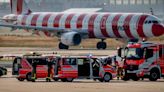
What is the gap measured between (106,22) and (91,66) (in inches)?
1584

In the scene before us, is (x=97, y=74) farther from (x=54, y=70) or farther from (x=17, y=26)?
(x=17, y=26)

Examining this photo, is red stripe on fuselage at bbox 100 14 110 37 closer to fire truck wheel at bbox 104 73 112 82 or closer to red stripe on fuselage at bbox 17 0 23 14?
red stripe on fuselage at bbox 17 0 23 14

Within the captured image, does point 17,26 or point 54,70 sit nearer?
point 54,70

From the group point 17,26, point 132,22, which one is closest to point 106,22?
point 132,22

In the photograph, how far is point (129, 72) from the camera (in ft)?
148

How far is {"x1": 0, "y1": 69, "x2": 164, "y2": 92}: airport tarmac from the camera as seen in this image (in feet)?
123

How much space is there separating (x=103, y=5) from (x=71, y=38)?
267 ft

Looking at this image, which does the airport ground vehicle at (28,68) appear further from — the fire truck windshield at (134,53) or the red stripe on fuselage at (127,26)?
the red stripe on fuselage at (127,26)

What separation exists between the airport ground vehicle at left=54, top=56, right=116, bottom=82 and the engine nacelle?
3835 cm

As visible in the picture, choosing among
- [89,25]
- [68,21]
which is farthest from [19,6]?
[89,25]

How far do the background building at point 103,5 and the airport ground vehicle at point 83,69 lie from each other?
Result: 9485cm

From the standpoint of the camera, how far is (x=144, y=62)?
45.0 metres

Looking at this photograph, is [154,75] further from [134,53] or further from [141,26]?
[141,26]

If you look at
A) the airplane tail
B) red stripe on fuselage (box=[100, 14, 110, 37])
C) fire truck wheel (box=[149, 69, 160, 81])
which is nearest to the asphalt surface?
fire truck wheel (box=[149, 69, 160, 81])
